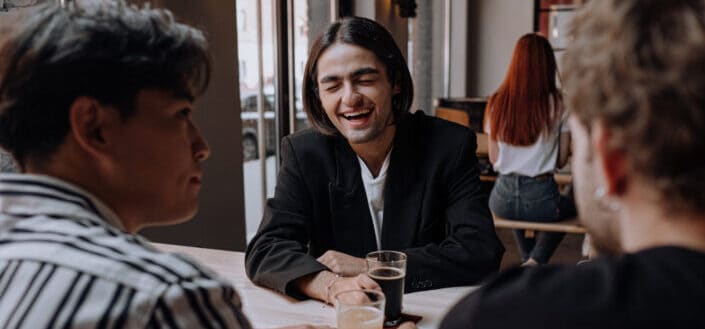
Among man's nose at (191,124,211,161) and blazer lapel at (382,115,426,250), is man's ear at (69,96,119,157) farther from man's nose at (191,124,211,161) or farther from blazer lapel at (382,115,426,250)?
blazer lapel at (382,115,426,250)

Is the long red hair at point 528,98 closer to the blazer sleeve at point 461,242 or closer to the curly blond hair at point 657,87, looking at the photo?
the blazer sleeve at point 461,242

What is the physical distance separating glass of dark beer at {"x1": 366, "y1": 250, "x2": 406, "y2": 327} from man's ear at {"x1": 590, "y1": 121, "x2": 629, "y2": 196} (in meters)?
0.68

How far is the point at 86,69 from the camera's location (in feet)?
2.38

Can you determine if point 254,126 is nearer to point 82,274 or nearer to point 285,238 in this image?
point 285,238

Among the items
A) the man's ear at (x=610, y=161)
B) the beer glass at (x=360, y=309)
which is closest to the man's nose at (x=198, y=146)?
the beer glass at (x=360, y=309)

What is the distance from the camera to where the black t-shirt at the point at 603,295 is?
0.56 meters

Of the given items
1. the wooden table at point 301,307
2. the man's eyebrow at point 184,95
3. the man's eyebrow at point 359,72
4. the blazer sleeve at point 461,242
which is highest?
the man's eyebrow at point 359,72

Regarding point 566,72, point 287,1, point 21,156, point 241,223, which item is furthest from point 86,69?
point 287,1

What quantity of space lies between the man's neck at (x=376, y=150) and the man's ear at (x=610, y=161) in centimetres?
126

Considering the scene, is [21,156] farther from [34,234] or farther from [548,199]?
[548,199]

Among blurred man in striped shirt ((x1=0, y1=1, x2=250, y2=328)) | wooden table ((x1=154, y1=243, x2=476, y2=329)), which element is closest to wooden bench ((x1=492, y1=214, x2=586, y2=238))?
wooden table ((x1=154, y1=243, x2=476, y2=329))

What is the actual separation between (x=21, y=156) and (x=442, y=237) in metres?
1.35

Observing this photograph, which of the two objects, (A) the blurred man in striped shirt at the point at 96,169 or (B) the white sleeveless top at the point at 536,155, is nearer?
(A) the blurred man in striped shirt at the point at 96,169

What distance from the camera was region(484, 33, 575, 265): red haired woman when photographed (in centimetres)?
343
